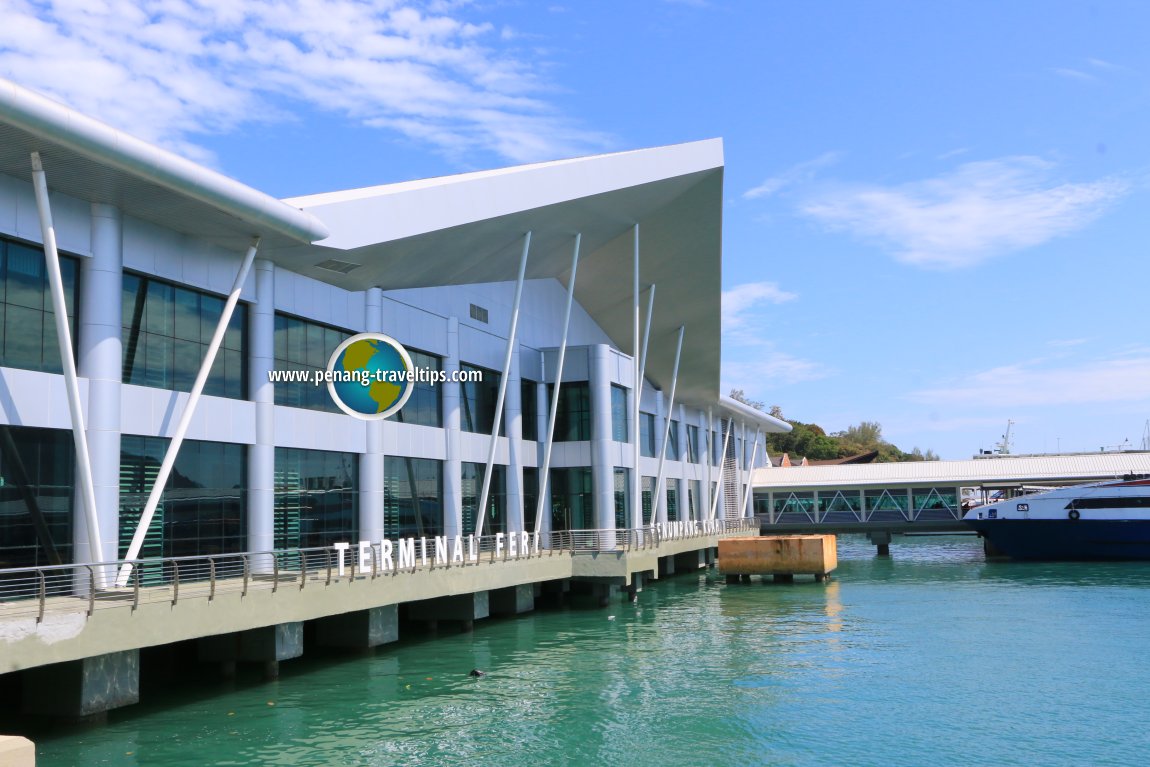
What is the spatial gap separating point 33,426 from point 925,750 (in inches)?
709

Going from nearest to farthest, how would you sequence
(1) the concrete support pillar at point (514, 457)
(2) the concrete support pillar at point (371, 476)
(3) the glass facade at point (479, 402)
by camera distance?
(2) the concrete support pillar at point (371, 476) < (3) the glass facade at point (479, 402) < (1) the concrete support pillar at point (514, 457)

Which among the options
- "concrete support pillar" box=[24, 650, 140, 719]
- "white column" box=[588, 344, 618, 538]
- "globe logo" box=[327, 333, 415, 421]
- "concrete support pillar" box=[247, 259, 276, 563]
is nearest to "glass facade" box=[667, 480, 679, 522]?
"white column" box=[588, 344, 618, 538]

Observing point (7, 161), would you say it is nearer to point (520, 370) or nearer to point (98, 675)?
point (98, 675)

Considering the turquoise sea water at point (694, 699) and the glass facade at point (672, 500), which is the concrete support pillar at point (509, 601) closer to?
the turquoise sea water at point (694, 699)

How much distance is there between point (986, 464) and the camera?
2847 inches

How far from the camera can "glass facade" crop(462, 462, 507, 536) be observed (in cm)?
3850

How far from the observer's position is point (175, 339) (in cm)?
2489

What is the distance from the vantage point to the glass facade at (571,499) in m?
44.2

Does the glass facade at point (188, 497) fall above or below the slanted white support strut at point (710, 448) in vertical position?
below

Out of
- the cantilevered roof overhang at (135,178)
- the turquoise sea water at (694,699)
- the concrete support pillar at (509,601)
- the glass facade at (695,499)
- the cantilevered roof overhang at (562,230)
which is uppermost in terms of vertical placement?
the cantilevered roof overhang at (562,230)

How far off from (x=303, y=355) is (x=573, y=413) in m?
16.7

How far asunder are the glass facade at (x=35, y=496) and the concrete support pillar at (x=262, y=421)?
19.0ft

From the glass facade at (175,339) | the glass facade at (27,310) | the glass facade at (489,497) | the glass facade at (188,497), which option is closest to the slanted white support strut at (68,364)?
the glass facade at (27,310)

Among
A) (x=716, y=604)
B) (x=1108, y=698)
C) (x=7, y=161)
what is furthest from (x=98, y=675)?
(x=716, y=604)
